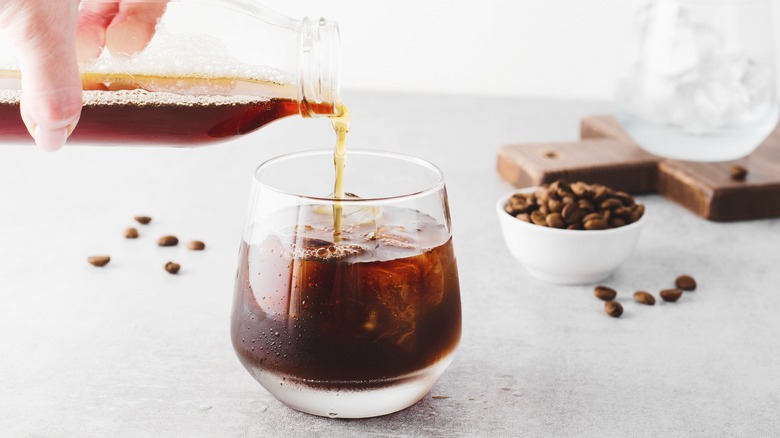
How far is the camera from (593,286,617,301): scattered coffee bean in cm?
142

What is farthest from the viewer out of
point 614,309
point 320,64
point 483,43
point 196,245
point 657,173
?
point 483,43

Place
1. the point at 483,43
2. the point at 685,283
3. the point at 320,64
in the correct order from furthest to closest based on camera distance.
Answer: the point at 483,43 → the point at 685,283 → the point at 320,64

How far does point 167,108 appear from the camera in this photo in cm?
110

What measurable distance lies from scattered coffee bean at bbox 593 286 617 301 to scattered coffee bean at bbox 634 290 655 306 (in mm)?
38

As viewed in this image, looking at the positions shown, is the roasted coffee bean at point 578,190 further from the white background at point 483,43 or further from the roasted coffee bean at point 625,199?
the white background at point 483,43

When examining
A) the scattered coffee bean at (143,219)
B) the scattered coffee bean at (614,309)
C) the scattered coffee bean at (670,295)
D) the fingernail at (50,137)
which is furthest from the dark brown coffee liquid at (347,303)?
the scattered coffee bean at (143,219)

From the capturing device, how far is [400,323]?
0.98 meters

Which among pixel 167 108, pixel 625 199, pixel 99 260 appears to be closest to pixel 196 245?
pixel 99 260

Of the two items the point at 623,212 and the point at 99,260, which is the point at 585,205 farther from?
the point at 99,260

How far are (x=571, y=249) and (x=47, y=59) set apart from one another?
86 centimetres

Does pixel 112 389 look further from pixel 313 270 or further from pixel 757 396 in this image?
pixel 757 396

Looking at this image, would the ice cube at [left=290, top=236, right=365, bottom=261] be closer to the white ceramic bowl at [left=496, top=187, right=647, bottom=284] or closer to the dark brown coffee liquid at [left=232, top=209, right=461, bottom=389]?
the dark brown coffee liquid at [left=232, top=209, right=461, bottom=389]

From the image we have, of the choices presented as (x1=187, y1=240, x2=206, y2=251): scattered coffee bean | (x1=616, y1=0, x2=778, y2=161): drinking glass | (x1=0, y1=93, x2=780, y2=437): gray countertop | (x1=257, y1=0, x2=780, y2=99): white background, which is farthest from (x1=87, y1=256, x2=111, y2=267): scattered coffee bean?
(x1=257, y1=0, x2=780, y2=99): white background

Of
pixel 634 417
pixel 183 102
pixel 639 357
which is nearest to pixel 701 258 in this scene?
pixel 639 357
